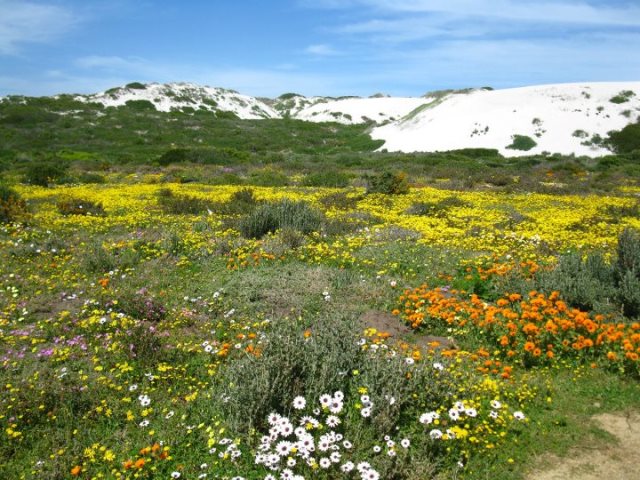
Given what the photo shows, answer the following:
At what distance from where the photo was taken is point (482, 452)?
490cm

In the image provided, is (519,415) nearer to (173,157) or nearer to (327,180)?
(327,180)

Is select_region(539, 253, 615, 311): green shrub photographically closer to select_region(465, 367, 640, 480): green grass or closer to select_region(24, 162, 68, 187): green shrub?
select_region(465, 367, 640, 480): green grass

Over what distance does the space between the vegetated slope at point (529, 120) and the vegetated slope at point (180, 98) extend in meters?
43.9

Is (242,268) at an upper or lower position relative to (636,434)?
upper

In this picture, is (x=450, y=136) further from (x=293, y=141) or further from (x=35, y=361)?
(x=35, y=361)

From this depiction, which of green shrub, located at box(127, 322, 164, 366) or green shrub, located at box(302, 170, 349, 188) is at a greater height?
green shrub, located at box(302, 170, 349, 188)

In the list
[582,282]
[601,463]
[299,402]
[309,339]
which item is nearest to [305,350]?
[309,339]

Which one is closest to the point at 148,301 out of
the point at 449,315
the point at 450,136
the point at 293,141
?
the point at 449,315

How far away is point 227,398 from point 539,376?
4086 mm

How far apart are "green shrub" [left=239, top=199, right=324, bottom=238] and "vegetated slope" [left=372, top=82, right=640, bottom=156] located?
3643cm

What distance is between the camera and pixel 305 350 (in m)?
5.72

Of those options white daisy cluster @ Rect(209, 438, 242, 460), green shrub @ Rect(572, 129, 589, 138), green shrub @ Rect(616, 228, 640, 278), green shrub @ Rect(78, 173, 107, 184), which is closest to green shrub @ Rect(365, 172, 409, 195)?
green shrub @ Rect(616, 228, 640, 278)

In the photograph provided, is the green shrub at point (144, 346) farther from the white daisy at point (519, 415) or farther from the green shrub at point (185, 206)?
the green shrub at point (185, 206)

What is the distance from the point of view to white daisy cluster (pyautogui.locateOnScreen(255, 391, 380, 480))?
170 inches
